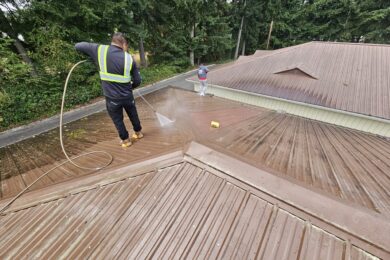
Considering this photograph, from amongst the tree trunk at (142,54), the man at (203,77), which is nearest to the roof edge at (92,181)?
the man at (203,77)

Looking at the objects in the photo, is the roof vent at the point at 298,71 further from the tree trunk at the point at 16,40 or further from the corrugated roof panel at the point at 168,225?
the tree trunk at the point at 16,40

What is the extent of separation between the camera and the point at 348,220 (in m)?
1.51

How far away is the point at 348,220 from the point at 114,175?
2657 mm

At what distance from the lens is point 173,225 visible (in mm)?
1694

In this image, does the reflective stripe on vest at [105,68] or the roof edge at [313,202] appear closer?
the roof edge at [313,202]

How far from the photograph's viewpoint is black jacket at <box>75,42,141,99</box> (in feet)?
8.00

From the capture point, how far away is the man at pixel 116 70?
2.44 meters

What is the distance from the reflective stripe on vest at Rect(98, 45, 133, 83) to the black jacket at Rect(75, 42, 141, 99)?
0.04 metres

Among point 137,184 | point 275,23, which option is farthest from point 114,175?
point 275,23

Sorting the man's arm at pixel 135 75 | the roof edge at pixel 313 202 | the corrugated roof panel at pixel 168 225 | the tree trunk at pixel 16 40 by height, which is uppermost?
the tree trunk at pixel 16 40

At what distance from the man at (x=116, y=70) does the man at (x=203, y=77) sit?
6.11 m

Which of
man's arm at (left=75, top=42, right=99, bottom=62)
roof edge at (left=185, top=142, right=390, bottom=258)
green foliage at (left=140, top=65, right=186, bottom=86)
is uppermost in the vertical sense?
man's arm at (left=75, top=42, right=99, bottom=62)

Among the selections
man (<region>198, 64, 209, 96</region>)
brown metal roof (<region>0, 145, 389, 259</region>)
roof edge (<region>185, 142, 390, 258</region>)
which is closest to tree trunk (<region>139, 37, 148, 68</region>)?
man (<region>198, 64, 209, 96</region>)

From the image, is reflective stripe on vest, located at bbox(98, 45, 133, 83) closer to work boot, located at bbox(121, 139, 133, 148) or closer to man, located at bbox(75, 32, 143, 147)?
man, located at bbox(75, 32, 143, 147)
